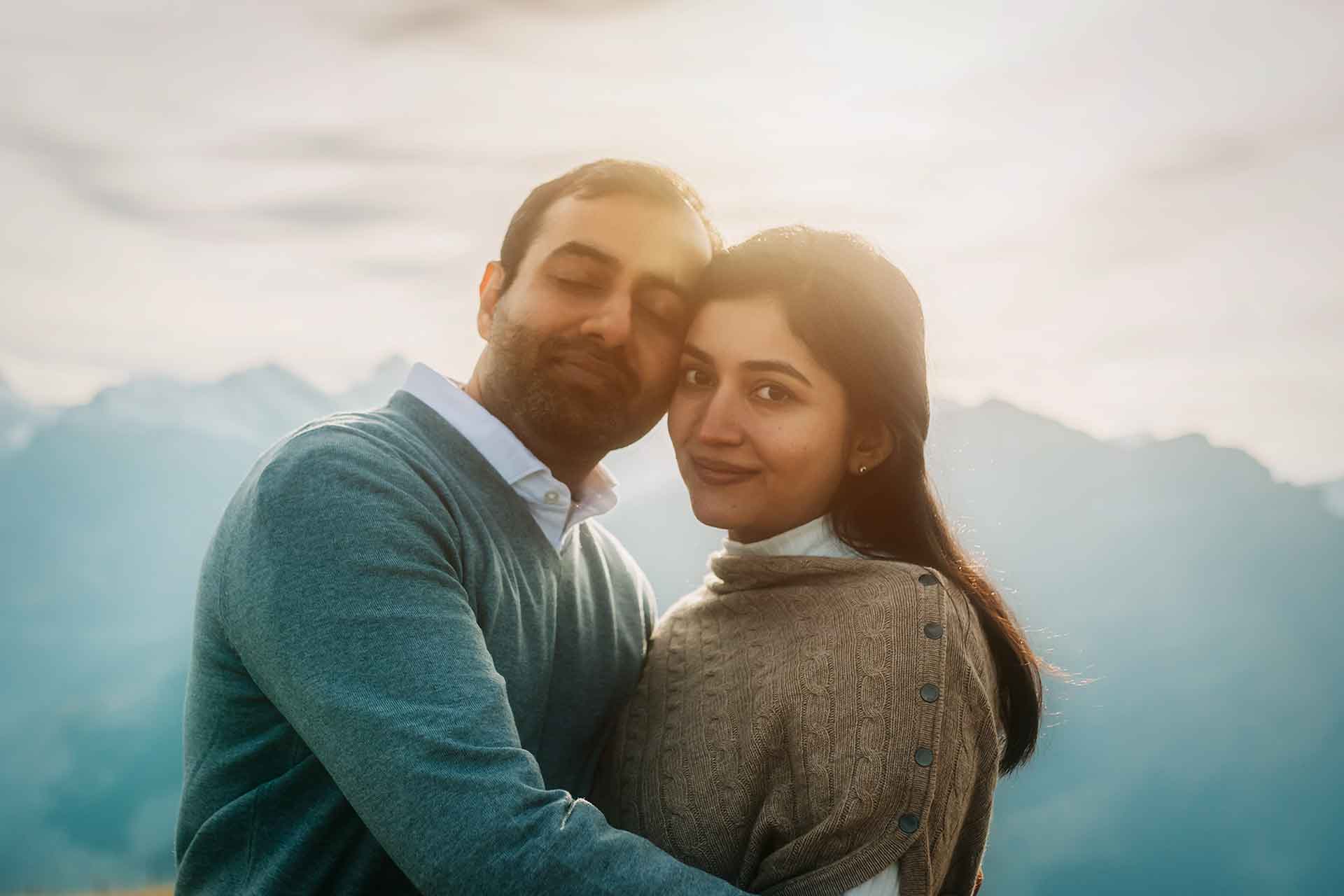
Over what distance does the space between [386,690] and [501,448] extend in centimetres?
80

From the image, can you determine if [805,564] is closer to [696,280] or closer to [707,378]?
[707,378]

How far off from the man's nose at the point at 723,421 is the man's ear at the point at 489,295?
703 millimetres

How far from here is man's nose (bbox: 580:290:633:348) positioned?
2.60 metres

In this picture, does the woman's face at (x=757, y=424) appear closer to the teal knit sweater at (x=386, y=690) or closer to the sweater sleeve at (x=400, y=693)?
the teal knit sweater at (x=386, y=690)

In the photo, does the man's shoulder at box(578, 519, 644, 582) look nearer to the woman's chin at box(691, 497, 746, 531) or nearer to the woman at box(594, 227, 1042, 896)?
the woman at box(594, 227, 1042, 896)

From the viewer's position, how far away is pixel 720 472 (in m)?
2.53

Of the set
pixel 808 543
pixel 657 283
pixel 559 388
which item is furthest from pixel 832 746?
pixel 657 283

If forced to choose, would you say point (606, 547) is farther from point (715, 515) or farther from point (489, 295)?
point (489, 295)

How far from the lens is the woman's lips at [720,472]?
2506 millimetres

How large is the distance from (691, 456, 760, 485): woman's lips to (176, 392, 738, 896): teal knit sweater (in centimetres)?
42

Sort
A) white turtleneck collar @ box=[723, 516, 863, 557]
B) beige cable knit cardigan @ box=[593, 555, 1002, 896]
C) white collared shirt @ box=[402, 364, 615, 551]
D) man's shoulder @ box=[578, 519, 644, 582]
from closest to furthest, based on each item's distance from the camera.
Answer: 1. beige cable knit cardigan @ box=[593, 555, 1002, 896]
2. white collared shirt @ box=[402, 364, 615, 551]
3. white turtleneck collar @ box=[723, 516, 863, 557]
4. man's shoulder @ box=[578, 519, 644, 582]

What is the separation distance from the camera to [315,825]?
2.04 meters

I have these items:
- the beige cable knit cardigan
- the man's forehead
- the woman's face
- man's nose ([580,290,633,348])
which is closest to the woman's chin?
the woman's face

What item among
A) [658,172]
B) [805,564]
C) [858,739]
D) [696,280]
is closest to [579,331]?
[696,280]
